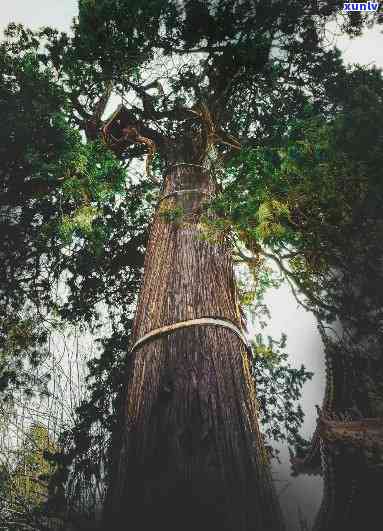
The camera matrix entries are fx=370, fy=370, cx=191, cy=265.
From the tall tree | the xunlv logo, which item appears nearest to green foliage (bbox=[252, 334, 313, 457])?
the tall tree

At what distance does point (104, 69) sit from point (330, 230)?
3.78m

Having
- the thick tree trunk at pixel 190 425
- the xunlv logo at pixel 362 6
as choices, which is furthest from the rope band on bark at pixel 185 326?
the xunlv logo at pixel 362 6

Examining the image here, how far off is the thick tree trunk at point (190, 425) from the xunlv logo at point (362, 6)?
4.29 metres

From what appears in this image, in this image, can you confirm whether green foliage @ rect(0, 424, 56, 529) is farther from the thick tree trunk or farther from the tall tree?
the tall tree

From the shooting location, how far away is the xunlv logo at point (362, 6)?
476cm

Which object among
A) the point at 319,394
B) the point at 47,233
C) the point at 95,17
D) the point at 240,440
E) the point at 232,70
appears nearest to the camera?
the point at 240,440

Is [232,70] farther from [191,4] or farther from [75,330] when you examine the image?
[75,330]

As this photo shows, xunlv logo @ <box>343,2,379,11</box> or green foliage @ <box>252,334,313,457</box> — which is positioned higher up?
xunlv logo @ <box>343,2,379,11</box>

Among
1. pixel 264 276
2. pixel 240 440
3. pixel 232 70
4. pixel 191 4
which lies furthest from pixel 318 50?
pixel 240 440

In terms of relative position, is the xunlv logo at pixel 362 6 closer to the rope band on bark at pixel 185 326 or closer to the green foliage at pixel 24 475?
the rope band on bark at pixel 185 326

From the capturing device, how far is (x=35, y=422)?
4.00m

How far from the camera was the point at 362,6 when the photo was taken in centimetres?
489

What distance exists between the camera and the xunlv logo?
15.6 feet

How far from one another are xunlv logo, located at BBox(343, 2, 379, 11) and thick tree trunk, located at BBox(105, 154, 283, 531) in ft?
14.1
